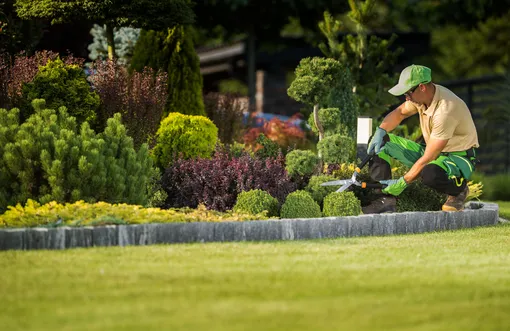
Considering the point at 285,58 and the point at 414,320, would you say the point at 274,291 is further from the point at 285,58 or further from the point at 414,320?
the point at 285,58

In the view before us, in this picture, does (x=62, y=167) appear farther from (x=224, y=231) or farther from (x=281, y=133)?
(x=281, y=133)

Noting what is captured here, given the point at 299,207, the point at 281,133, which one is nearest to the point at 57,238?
the point at 299,207

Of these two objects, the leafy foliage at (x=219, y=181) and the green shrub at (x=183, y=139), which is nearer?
the leafy foliage at (x=219, y=181)

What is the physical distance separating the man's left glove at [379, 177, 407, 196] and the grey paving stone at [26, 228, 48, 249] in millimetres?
3884

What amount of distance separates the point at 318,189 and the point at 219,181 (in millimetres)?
1061

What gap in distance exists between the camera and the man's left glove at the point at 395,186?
1110 cm

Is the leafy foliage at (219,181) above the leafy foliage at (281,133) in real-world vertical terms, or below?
below

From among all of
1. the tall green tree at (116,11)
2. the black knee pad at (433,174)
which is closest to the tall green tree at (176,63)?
the tall green tree at (116,11)

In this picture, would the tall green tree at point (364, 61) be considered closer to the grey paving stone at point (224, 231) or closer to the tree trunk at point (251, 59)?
the grey paving stone at point (224, 231)

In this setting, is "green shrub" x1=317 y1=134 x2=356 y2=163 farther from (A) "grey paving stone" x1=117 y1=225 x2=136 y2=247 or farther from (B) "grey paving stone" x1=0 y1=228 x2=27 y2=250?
(B) "grey paving stone" x1=0 y1=228 x2=27 y2=250

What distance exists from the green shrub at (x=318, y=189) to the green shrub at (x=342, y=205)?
0.44 meters

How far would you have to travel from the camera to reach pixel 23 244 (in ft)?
28.9

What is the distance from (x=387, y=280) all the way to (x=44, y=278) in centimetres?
243

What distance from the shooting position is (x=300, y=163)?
11773 mm
